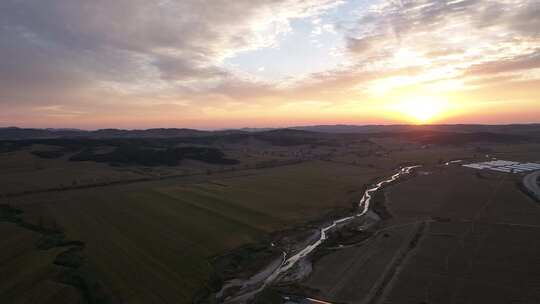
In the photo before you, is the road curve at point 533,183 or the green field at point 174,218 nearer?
the green field at point 174,218

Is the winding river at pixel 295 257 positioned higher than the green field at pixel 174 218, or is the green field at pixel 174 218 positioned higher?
the green field at pixel 174 218

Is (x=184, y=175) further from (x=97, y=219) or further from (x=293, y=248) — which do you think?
(x=293, y=248)

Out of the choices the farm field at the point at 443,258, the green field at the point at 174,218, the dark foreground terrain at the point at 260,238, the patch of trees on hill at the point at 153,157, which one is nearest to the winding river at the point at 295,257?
the dark foreground terrain at the point at 260,238

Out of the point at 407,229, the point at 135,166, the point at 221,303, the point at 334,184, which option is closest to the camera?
the point at 221,303

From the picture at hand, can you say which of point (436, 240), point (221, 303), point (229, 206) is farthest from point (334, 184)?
point (221, 303)

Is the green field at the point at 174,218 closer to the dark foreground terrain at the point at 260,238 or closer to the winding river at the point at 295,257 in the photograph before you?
the dark foreground terrain at the point at 260,238

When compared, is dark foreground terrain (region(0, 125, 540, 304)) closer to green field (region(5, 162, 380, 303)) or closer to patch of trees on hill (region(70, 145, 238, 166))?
green field (region(5, 162, 380, 303))

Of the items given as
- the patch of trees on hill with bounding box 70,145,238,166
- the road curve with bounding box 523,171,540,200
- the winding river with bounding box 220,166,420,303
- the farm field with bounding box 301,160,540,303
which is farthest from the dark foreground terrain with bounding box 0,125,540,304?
the patch of trees on hill with bounding box 70,145,238,166
